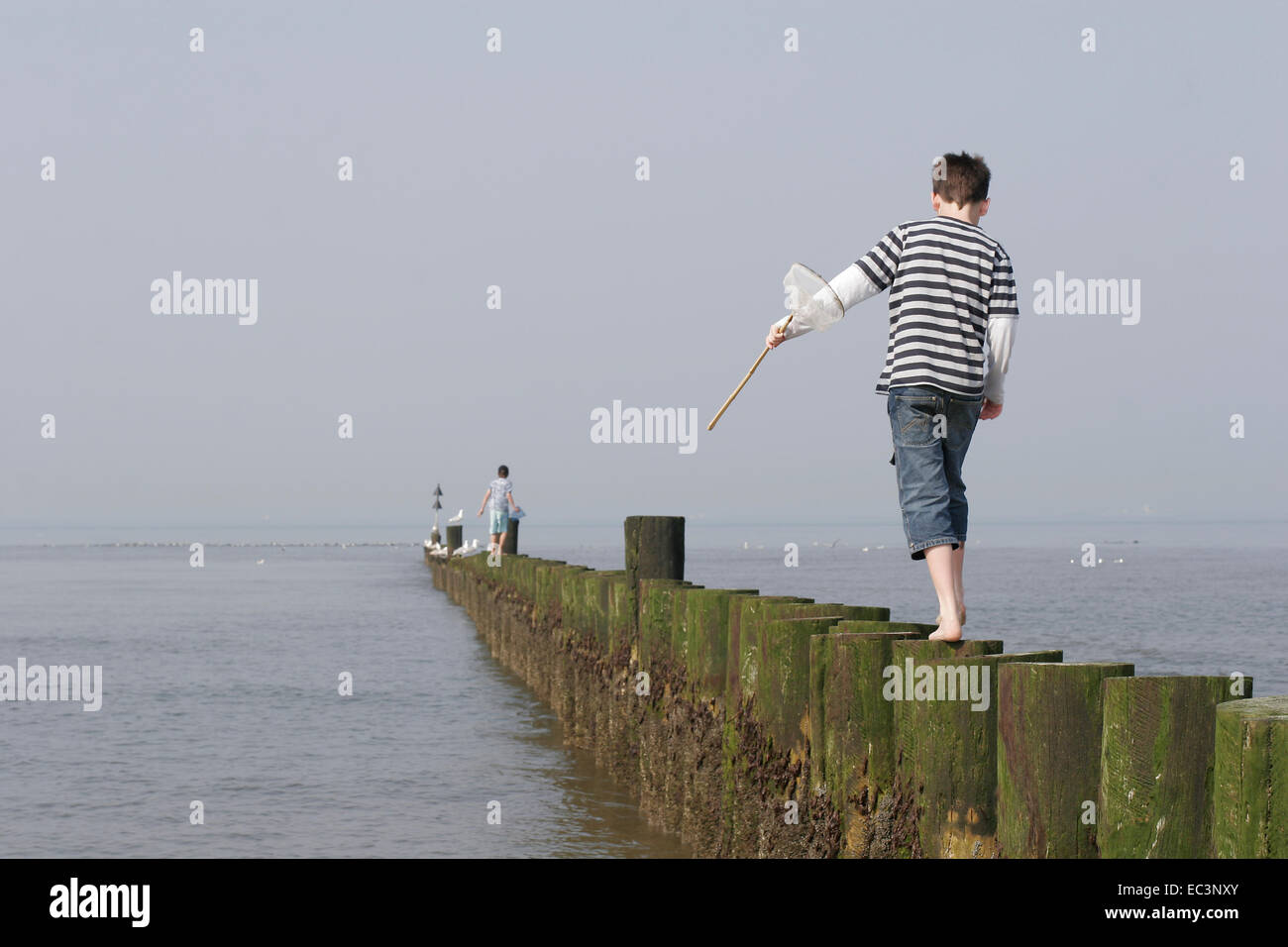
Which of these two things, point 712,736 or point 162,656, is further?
point 162,656

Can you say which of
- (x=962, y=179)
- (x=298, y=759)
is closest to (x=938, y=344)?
(x=962, y=179)

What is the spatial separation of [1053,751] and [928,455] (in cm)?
178

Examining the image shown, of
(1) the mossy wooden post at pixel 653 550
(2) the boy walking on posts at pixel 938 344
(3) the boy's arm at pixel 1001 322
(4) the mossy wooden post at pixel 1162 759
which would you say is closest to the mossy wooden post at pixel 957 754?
(4) the mossy wooden post at pixel 1162 759

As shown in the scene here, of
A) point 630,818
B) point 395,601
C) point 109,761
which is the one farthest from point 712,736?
point 395,601

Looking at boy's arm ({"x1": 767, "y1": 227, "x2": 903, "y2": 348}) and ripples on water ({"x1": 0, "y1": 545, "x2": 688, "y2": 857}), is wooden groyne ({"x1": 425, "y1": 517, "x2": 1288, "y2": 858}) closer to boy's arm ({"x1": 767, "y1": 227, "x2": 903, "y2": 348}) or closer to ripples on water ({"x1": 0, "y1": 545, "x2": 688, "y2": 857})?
ripples on water ({"x1": 0, "y1": 545, "x2": 688, "y2": 857})

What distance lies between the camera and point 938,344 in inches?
207

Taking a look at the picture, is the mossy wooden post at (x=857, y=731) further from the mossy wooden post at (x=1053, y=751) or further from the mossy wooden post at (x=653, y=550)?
the mossy wooden post at (x=653, y=550)

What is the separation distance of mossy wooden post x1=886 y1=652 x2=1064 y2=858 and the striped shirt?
4.24 feet

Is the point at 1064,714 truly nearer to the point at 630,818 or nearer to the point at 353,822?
the point at 630,818

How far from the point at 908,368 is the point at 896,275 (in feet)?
1.27

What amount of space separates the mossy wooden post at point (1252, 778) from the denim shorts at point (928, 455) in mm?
2140

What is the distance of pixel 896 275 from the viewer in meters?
5.38
